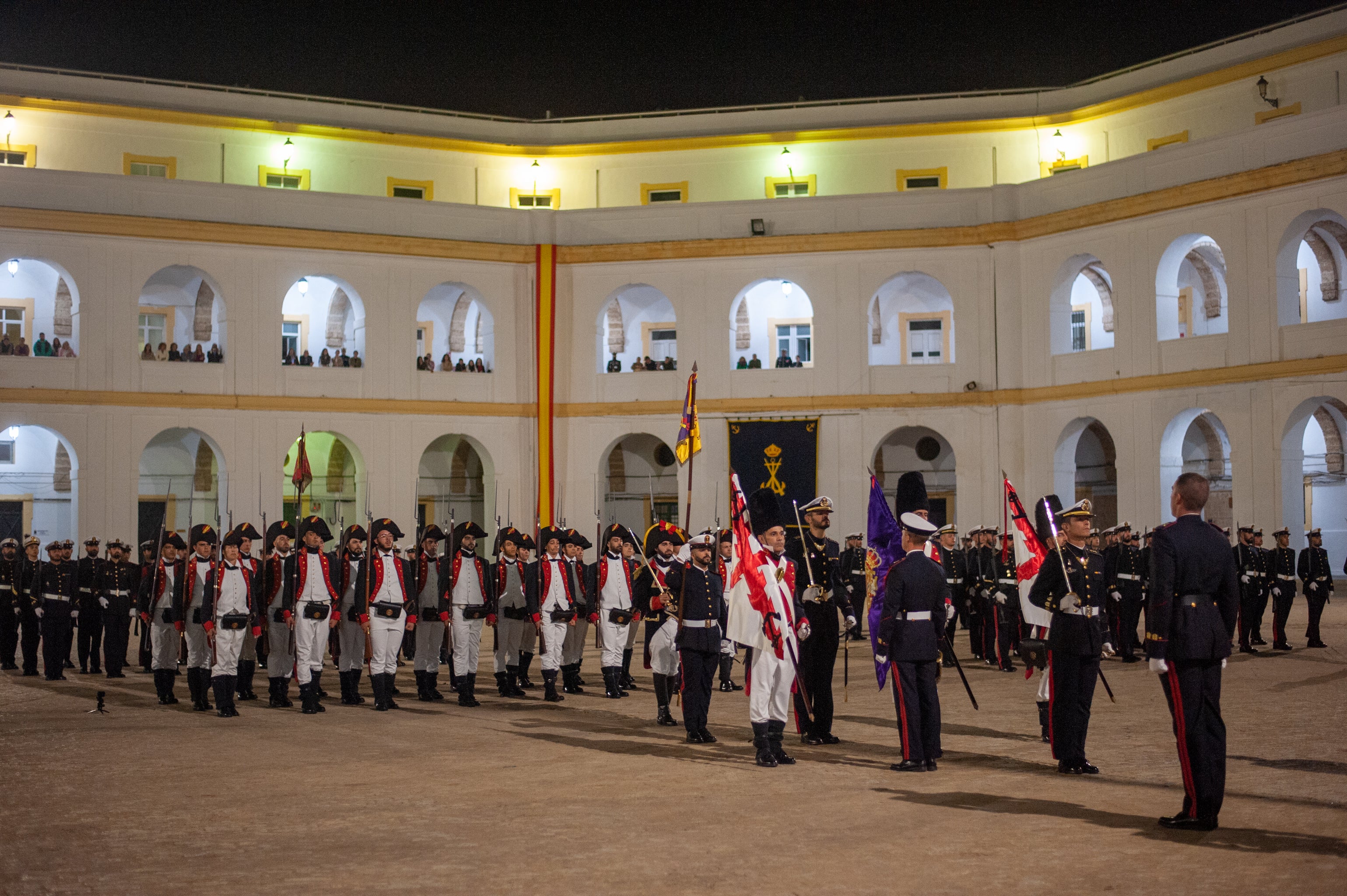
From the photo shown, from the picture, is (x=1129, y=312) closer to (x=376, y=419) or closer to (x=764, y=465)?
(x=764, y=465)

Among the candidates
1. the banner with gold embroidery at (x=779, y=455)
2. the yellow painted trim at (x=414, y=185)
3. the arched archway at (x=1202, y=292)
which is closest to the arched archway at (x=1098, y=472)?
the arched archway at (x=1202, y=292)

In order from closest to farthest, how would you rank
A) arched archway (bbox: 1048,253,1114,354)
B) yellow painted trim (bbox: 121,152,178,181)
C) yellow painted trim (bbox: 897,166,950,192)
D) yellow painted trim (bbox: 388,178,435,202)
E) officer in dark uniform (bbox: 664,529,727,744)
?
officer in dark uniform (bbox: 664,529,727,744), yellow painted trim (bbox: 121,152,178,181), arched archway (bbox: 1048,253,1114,354), yellow painted trim (bbox: 897,166,950,192), yellow painted trim (bbox: 388,178,435,202)

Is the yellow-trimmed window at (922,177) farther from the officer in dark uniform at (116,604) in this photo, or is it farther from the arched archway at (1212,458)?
the officer in dark uniform at (116,604)

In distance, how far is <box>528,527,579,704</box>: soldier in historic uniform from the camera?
14.4 m

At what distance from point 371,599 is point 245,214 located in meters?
17.8

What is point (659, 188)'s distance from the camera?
3409cm

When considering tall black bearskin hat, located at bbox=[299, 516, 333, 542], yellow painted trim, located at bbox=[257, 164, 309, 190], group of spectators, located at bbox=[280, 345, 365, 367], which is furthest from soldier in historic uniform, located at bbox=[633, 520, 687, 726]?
yellow painted trim, located at bbox=[257, 164, 309, 190]

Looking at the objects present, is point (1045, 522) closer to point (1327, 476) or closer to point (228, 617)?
point (228, 617)

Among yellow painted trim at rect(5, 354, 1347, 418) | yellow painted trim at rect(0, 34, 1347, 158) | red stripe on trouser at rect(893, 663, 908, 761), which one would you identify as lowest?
red stripe on trouser at rect(893, 663, 908, 761)

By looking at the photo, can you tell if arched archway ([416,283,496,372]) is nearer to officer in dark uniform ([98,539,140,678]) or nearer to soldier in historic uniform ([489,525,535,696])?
officer in dark uniform ([98,539,140,678])

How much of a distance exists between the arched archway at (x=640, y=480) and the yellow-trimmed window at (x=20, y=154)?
1494 centimetres

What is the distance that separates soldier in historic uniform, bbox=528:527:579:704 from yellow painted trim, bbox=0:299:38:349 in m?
21.0

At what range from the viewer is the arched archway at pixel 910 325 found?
109ft

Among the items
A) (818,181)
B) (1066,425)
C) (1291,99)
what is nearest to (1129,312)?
(1066,425)
